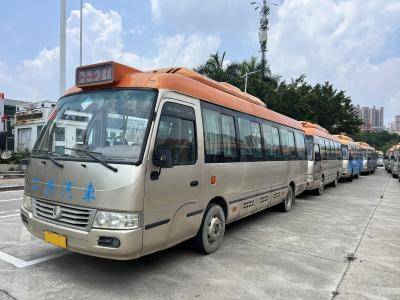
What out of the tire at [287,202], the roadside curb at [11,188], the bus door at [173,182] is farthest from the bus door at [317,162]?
the roadside curb at [11,188]

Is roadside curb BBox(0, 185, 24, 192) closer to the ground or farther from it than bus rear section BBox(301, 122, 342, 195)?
closer to the ground

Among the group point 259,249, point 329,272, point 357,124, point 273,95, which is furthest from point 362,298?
point 357,124

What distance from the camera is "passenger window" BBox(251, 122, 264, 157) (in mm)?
7734

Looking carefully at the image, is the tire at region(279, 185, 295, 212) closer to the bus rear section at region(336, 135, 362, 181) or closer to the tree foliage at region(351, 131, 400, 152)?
the bus rear section at region(336, 135, 362, 181)

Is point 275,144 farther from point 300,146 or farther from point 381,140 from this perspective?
point 381,140

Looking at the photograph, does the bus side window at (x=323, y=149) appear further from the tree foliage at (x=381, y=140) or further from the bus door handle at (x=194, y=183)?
the tree foliage at (x=381, y=140)

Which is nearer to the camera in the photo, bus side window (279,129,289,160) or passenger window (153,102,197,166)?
passenger window (153,102,197,166)

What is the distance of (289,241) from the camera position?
7070 mm

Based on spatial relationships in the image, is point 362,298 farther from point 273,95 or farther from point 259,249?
point 273,95

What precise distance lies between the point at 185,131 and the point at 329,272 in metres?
3.01

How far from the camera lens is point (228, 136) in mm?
6531

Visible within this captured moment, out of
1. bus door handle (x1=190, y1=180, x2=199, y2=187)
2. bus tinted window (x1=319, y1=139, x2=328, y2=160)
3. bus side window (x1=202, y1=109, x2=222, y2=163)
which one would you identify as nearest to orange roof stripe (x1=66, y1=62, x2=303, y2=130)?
bus side window (x1=202, y1=109, x2=222, y2=163)

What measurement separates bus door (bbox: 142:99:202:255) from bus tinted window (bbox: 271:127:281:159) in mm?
3957

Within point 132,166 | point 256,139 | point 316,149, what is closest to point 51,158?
point 132,166
